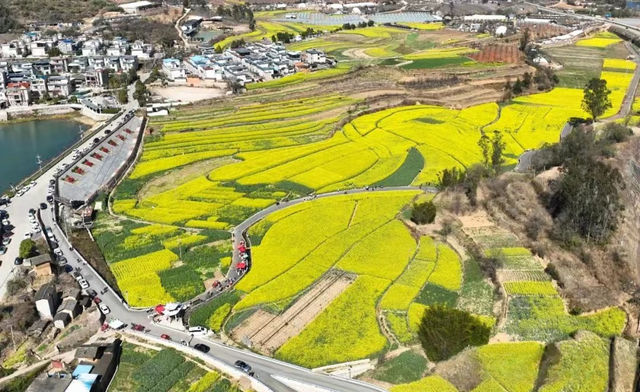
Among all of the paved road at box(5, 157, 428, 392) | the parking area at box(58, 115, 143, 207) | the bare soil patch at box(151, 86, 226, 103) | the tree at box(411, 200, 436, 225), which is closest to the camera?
the paved road at box(5, 157, 428, 392)

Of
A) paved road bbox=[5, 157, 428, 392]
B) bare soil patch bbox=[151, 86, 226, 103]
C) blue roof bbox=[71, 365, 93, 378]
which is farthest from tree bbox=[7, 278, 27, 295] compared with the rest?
bare soil patch bbox=[151, 86, 226, 103]

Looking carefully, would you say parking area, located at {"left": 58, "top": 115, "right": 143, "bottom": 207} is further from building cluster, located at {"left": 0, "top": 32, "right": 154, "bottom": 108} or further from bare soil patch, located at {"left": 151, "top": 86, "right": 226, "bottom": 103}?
building cluster, located at {"left": 0, "top": 32, "right": 154, "bottom": 108}

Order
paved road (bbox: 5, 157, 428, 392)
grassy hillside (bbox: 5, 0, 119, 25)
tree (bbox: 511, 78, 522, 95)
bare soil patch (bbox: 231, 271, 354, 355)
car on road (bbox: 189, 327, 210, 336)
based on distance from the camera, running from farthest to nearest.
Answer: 1. grassy hillside (bbox: 5, 0, 119, 25)
2. tree (bbox: 511, 78, 522, 95)
3. car on road (bbox: 189, 327, 210, 336)
4. bare soil patch (bbox: 231, 271, 354, 355)
5. paved road (bbox: 5, 157, 428, 392)

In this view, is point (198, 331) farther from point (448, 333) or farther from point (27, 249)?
point (27, 249)

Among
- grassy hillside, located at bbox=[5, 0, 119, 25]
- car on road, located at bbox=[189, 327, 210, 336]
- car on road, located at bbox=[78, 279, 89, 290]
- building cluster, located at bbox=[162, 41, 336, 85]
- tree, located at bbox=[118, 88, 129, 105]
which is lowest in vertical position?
car on road, located at bbox=[189, 327, 210, 336]

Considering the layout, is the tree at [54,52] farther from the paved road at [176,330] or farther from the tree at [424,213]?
the tree at [424,213]

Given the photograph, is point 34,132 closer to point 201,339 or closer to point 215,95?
point 215,95

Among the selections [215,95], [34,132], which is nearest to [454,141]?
[215,95]
